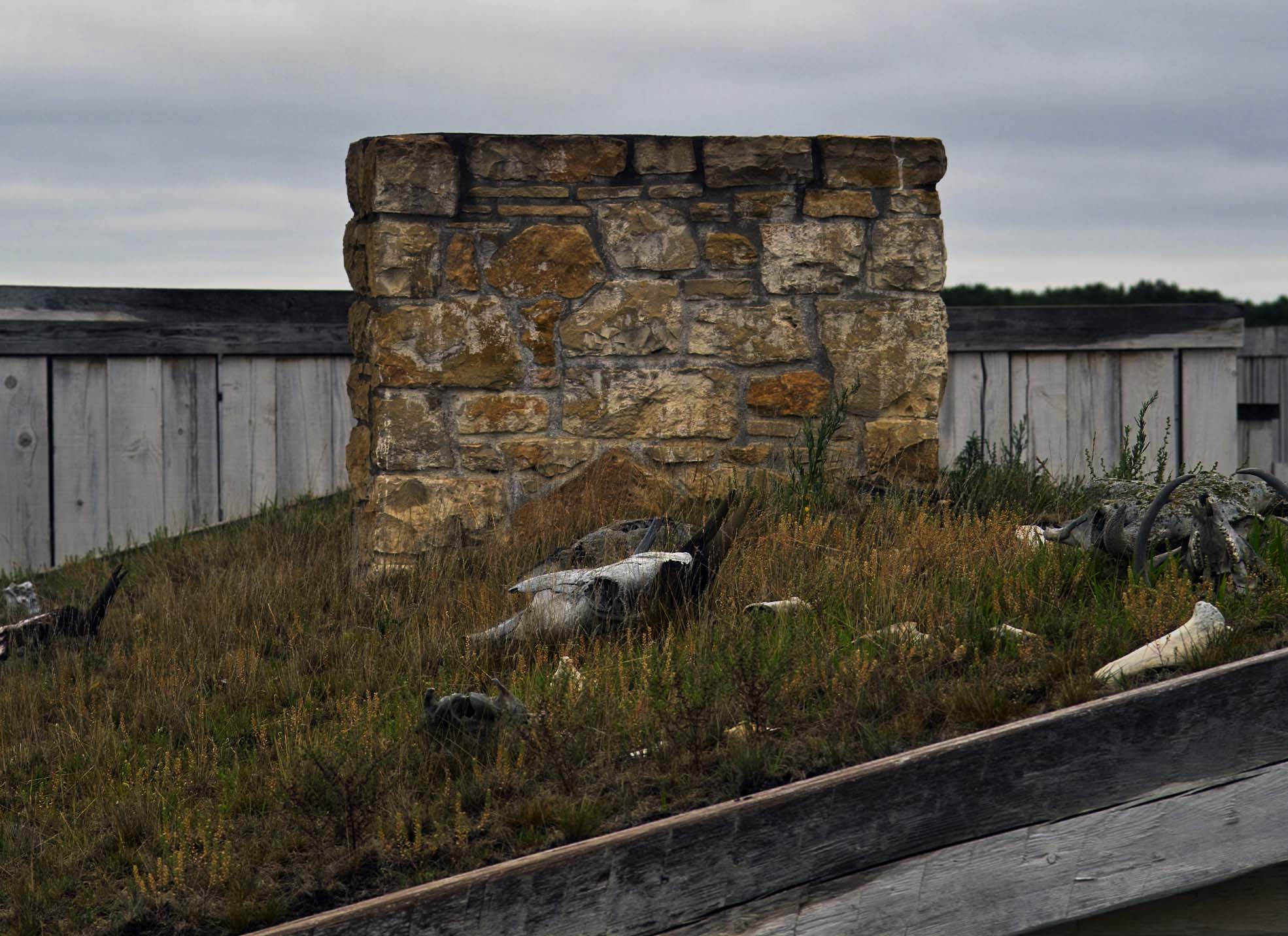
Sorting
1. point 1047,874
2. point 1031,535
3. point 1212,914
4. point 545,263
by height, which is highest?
point 545,263

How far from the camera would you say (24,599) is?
21.5 ft

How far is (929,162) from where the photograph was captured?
618 centimetres

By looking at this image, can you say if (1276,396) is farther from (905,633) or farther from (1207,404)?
(905,633)

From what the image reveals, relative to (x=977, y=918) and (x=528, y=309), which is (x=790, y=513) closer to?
(x=528, y=309)

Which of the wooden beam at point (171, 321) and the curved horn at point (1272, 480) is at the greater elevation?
the wooden beam at point (171, 321)

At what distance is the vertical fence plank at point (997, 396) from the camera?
8.60m

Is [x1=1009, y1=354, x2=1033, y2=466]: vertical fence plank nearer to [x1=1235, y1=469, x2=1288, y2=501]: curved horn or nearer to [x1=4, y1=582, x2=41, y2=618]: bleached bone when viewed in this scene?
[x1=1235, y1=469, x2=1288, y2=501]: curved horn

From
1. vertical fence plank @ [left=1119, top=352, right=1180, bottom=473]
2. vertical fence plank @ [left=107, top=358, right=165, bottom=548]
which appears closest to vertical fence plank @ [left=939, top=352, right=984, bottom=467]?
vertical fence plank @ [left=1119, top=352, right=1180, bottom=473]

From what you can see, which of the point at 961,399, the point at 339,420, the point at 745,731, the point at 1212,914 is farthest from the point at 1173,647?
the point at 339,420

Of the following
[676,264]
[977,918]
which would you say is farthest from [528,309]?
[977,918]

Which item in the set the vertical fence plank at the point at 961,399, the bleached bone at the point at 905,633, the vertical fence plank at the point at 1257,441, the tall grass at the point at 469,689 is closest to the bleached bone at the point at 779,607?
the tall grass at the point at 469,689

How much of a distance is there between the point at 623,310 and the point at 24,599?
325cm

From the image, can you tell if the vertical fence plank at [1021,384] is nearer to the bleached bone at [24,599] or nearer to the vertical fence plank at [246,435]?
the vertical fence plank at [246,435]

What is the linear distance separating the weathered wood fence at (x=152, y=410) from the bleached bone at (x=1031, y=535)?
14.8ft
